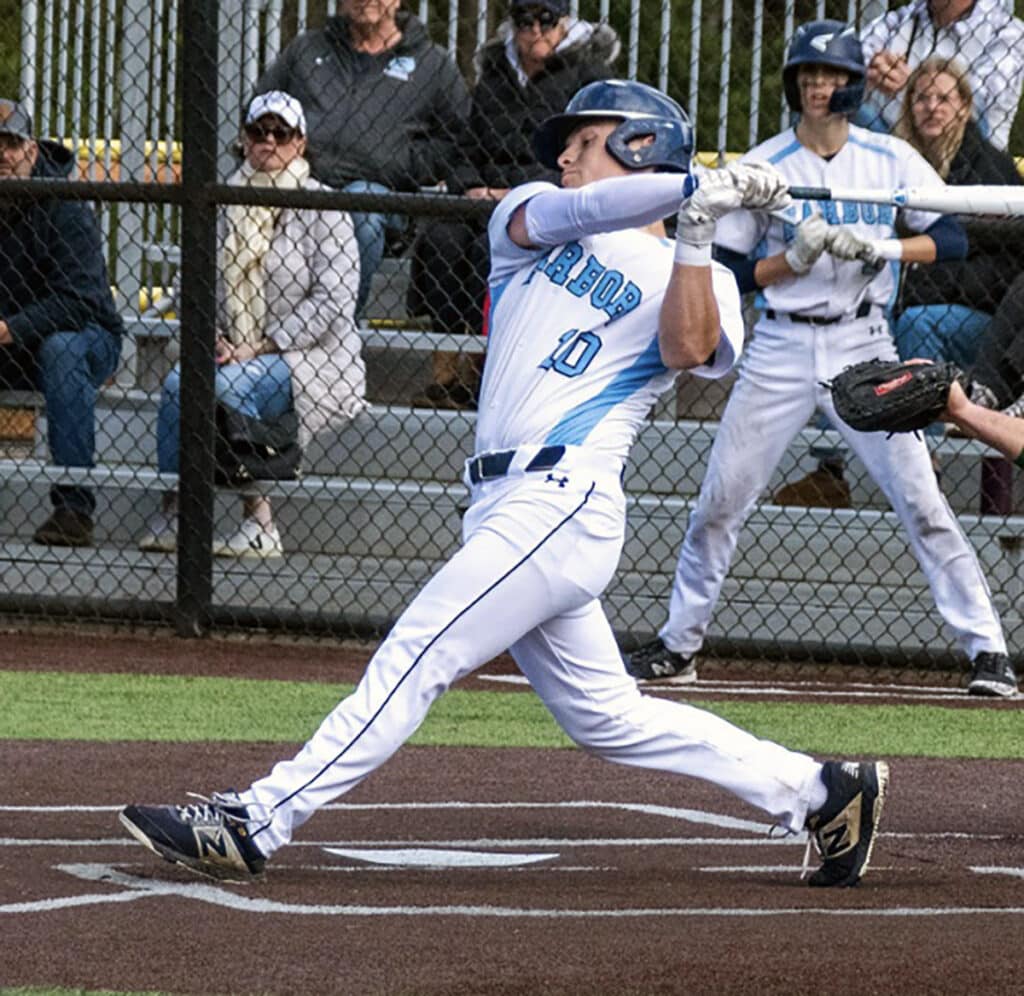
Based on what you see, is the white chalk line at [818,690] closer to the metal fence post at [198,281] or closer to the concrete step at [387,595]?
the concrete step at [387,595]

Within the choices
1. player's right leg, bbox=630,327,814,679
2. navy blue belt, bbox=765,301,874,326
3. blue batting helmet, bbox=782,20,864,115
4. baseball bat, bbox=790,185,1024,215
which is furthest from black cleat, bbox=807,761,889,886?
blue batting helmet, bbox=782,20,864,115

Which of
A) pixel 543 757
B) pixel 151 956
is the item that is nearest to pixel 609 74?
pixel 543 757

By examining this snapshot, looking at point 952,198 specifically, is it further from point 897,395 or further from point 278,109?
point 278,109

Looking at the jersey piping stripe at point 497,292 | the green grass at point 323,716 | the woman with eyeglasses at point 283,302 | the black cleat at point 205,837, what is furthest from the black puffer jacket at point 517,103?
the black cleat at point 205,837

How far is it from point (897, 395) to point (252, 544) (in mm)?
4582

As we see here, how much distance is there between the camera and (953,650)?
8336mm

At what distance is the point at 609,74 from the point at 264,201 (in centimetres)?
158

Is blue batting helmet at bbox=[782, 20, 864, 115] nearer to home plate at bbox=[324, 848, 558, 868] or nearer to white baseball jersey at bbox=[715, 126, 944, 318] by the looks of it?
white baseball jersey at bbox=[715, 126, 944, 318]

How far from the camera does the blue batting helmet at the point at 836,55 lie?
24.0ft

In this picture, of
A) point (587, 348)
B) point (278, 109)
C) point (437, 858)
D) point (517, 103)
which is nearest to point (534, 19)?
point (517, 103)

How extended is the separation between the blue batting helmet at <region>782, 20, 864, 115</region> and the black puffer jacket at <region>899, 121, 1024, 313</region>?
0.95 meters

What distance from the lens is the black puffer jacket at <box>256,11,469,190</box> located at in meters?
9.05

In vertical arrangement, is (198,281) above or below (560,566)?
below

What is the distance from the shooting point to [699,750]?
4.60 meters
